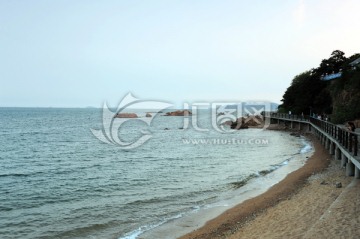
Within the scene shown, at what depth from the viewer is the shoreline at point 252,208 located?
10.9 m

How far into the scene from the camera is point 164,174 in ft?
71.4

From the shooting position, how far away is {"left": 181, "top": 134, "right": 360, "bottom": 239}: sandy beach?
9.02 metres

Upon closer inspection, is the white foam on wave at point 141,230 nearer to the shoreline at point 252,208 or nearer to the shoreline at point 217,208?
the shoreline at point 217,208

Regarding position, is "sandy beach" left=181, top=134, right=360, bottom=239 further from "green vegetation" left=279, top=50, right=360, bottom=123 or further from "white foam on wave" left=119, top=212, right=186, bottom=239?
"green vegetation" left=279, top=50, right=360, bottom=123

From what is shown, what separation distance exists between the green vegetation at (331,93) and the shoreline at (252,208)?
25.0 meters

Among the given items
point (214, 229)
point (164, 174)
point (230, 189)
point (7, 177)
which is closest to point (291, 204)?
point (214, 229)

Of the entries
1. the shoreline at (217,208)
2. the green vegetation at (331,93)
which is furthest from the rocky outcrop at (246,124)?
the shoreline at (217,208)

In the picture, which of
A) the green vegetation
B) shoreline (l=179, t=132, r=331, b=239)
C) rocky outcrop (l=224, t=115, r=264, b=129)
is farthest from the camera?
rocky outcrop (l=224, t=115, r=264, b=129)

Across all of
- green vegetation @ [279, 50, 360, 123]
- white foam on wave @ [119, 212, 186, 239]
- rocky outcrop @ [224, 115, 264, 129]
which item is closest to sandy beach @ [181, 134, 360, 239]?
white foam on wave @ [119, 212, 186, 239]

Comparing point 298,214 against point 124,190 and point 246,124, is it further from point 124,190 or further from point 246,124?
point 246,124

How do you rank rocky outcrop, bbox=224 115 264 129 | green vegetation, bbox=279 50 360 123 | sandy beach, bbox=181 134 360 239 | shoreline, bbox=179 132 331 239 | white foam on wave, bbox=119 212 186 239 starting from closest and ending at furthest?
sandy beach, bbox=181 134 360 239 < shoreline, bbox=179 132 331 239 < white foam on wave, bbox=119 212 186 239 < green vegetation, bbox=279 50 360 123 < rocky outcrop, bbox=224 115 264 129

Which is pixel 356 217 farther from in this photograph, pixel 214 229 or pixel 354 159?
pixel 354 159

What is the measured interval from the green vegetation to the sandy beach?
27.9 metres

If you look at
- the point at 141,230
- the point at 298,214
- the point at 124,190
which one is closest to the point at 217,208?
the point at 141,230
